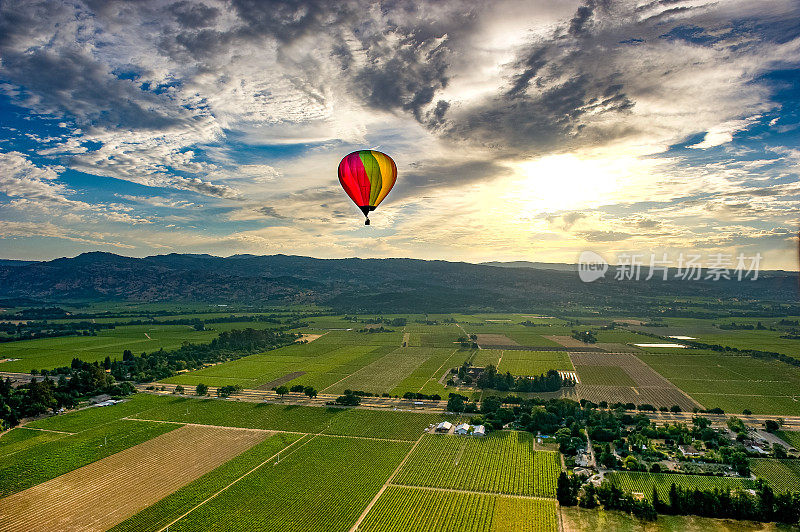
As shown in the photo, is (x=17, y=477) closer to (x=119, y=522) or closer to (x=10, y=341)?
(x=119, y=522)

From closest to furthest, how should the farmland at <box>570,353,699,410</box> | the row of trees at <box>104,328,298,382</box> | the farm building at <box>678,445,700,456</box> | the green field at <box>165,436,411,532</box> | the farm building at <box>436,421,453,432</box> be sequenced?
the green field at <box>165,436,411,532</box>, the farm building at <box>678,445,700,456</box>, the farm building at <box>436,421,453,432</box>, the farmland at <box>570,353,699,410</box>, the row of trees at <box>104,328,298,382</box>

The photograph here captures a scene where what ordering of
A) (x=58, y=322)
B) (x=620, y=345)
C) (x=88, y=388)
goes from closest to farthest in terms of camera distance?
(x=88, y=388) → (x=620, y=345) → (x=58, y=322)

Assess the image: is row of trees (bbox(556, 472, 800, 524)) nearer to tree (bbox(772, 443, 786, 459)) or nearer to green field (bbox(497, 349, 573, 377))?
tree (bbox(772, 443, 786, 459))

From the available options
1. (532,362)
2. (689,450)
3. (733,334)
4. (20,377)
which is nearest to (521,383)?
(532,362)

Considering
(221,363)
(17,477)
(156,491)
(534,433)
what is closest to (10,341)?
(221,363)

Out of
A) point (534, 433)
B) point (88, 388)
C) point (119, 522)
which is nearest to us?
point (119, 522)

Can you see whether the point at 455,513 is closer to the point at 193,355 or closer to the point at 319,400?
the point at 319,400

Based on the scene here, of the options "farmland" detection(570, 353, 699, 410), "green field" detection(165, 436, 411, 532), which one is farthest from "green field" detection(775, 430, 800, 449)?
"green field" detection(165, 436, 411, 532)
